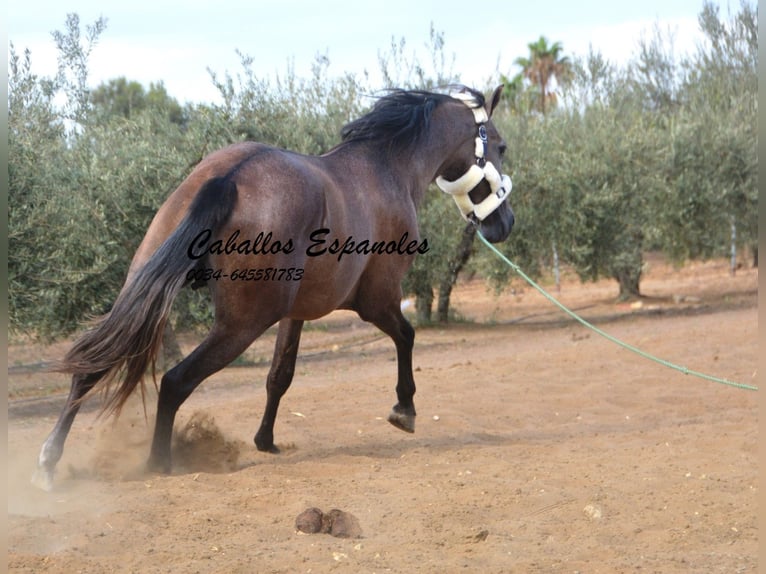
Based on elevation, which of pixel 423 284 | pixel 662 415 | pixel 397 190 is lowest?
pixel 662 415

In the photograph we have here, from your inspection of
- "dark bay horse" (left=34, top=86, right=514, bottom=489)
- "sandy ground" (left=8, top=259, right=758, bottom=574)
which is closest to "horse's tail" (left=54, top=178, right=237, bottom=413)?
"dark bay horse" (left=34, top=86, right=514, bottom=489)

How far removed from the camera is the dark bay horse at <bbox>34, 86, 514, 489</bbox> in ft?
16.0

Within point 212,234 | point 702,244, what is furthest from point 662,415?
point 702,244

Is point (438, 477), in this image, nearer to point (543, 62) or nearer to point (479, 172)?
point (479, 172)

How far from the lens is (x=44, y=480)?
4.92 m

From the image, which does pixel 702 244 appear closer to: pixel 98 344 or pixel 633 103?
pixel 633 103

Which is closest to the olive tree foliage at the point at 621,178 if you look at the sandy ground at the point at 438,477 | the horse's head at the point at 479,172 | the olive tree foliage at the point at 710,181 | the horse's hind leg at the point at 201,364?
the olive tree foliage at the point at 710,181

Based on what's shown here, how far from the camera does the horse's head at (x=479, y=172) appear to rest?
23.4 feet

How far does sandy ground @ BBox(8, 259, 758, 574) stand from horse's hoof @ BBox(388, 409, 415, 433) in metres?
0.13

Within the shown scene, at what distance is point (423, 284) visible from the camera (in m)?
15.6

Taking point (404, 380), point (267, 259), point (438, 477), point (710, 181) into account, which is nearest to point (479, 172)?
point (404, 380)

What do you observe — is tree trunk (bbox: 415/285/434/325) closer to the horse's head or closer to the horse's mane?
the horse's head

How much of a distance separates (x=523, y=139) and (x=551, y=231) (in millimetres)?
1944

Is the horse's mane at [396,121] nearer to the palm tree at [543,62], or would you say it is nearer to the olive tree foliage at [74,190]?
the olive tree foliage at [74,190]
